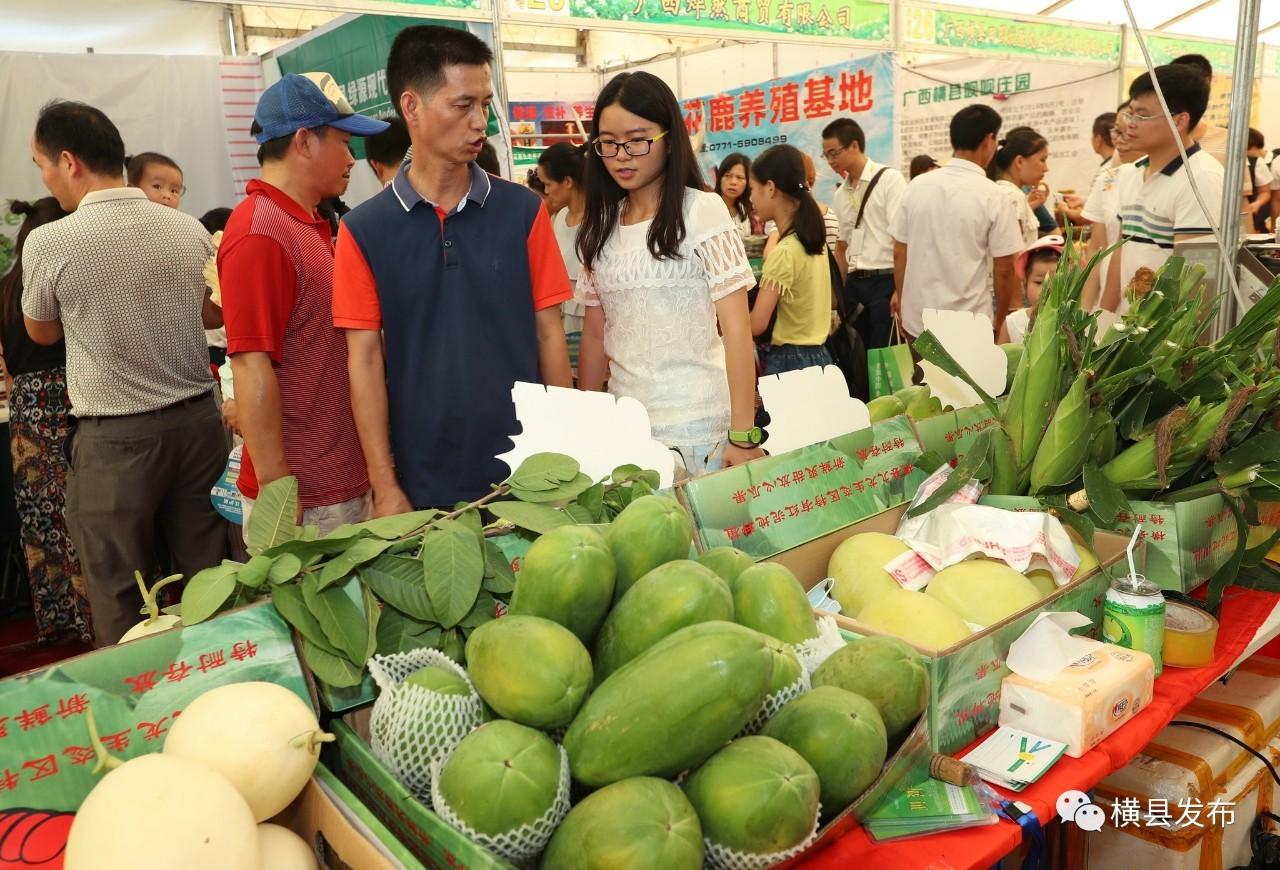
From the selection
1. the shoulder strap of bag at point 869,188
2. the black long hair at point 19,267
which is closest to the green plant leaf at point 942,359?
the black long hair at point 19,267

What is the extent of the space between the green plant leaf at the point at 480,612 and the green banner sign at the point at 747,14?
300cm

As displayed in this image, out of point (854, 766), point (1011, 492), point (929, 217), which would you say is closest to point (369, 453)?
point (1011, 492)

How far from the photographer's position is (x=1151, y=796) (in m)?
1.66

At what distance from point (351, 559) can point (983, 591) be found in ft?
2.71

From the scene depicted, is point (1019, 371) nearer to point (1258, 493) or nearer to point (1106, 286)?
point (1258, 493)

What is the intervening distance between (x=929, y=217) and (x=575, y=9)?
5.48 feet

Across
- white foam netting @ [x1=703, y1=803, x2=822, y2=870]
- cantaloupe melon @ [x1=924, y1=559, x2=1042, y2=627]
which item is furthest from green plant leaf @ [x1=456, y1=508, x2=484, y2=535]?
cantaloupe melon @ [x1=924, y1=559, x2=1042, y2=627]

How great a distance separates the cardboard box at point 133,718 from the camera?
82 centimetres

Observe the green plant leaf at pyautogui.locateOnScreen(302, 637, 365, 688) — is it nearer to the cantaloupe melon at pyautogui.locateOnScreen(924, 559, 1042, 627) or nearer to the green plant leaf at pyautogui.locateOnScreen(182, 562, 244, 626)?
the green plant leaf at pyautogui.locateOnScreen(182, 562, 244, 626)

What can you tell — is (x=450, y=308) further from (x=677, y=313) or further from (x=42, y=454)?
(x=42, y=454)

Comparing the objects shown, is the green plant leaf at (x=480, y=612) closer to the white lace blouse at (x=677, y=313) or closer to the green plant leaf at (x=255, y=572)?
the green plant leaf at (x=255, y=572)

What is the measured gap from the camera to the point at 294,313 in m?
2.06

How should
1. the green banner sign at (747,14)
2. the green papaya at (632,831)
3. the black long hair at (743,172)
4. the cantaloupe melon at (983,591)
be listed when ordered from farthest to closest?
1. the black long hair at (743,172)
2. the green banner sign at (747,14)
3. the cantaloupe melon at (983,591)
4. the green papaya at (632,831)

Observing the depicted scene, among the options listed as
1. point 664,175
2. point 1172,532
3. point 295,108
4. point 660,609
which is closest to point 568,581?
point 660,609
